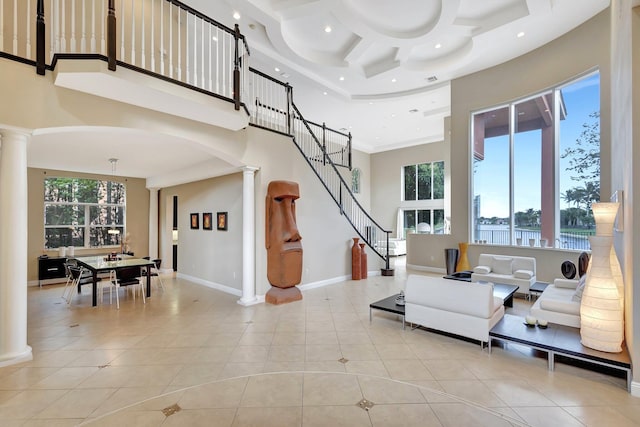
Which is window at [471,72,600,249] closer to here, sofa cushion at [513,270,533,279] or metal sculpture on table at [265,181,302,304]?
sofa cushion at [513,270,533,279]

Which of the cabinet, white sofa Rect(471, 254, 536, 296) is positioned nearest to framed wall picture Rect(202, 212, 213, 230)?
the cabinet

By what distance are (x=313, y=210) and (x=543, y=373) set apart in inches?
197

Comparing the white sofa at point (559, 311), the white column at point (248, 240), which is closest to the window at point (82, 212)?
the white column at point (248, 240)

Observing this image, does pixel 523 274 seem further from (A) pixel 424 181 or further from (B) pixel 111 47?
(A) pixel 424 181

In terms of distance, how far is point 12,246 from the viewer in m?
3.34

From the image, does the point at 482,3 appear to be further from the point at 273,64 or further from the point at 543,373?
the point at 543,373

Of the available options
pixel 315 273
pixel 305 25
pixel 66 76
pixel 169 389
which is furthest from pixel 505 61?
pixel 169 389

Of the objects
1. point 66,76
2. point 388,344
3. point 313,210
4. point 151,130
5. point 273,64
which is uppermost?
point 273,64

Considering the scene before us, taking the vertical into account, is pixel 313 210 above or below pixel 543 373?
above

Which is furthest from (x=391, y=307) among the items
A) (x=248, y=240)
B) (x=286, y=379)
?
(x=248, y=240)

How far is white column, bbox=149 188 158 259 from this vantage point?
30.8ft

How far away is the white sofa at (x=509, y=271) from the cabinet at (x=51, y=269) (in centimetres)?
1014

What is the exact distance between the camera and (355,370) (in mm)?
3199

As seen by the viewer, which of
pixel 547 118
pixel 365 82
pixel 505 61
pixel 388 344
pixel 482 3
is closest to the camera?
pixel 388 344
